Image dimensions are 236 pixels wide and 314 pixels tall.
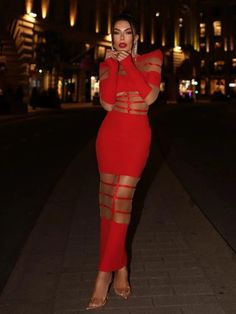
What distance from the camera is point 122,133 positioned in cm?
352

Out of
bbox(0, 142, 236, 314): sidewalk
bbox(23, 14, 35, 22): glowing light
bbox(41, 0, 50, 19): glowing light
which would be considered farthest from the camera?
bbox(41, 0, 50, 19): glowing light

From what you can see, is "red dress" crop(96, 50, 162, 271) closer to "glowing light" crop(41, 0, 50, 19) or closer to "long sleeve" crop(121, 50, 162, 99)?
"long sleeve" crop(121, 50, 162, 99)

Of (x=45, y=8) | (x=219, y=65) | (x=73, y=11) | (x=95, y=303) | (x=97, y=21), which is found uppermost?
(x=219, y=65)

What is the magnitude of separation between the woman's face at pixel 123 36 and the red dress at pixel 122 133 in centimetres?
13

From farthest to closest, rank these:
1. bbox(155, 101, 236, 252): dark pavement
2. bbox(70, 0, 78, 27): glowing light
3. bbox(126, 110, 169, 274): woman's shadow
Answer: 1. bbox(70, 0, 78, 27): glowing light
2. bbox(155, 101, 236, 252): dark pavement
3. bbox(126, 110, 169, 274): woman's shadow

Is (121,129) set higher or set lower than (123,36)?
lower

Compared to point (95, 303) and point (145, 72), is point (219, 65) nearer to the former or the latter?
point (145, 72)

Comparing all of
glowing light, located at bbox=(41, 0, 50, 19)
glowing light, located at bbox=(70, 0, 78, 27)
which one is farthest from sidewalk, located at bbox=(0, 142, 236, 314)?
glowing light, located at bbox=(70, 0, 78, 27)

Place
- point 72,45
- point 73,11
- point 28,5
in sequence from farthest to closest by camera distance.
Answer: point 72,45 → point 73,11 → point 28,5

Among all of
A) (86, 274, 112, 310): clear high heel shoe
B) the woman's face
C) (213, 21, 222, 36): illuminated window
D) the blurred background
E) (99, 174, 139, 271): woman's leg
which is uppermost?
(213, 21, 222, 36): illuminated window

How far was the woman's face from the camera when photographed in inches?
140

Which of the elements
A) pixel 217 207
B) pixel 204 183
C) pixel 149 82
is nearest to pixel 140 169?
pixel 149 82

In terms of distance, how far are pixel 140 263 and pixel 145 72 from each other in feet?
6.21

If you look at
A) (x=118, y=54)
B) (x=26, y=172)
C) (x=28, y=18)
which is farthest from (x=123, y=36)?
(x=28, y=18)
